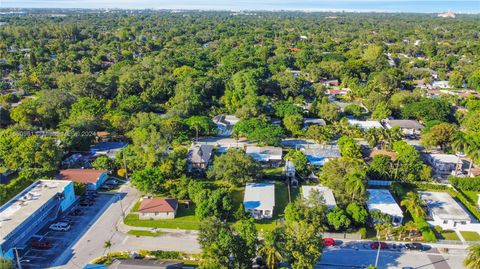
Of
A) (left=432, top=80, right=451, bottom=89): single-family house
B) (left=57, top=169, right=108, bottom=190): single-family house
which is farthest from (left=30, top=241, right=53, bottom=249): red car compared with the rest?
(left=432, top=80, right=451, bottom=89): single-family house

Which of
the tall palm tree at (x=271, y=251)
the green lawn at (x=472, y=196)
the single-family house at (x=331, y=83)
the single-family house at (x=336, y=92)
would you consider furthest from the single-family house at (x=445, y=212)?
the single-family house at (x=331, y=83)

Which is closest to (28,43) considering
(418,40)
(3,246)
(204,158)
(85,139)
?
(85,139)

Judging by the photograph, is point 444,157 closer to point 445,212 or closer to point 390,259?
point 445,212

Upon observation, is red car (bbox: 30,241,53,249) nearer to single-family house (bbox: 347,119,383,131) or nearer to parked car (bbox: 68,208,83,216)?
parked car (bbox: 68,208,83,216)

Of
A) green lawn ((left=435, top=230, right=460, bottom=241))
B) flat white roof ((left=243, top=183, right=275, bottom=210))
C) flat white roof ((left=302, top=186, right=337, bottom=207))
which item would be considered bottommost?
green lawn ((left=435, top=230, right=460, bottom=241))

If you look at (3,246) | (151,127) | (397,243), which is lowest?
(397,243)

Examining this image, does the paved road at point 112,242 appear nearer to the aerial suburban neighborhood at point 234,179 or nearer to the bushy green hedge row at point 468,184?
the aerial suburban neighborhood at point 234,179

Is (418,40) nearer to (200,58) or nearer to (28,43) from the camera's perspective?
(200,58)
